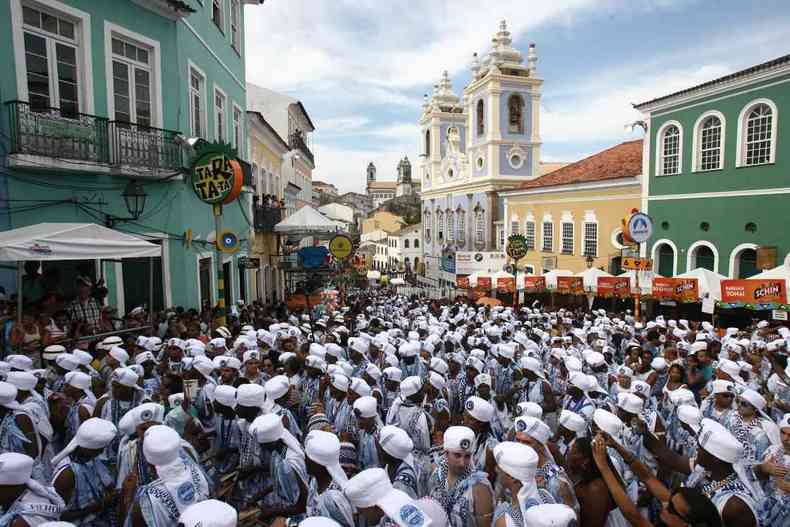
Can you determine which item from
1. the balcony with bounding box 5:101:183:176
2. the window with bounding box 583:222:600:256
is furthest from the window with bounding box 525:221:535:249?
the balcony with bounding box 5:101:183:176

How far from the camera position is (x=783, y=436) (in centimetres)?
408

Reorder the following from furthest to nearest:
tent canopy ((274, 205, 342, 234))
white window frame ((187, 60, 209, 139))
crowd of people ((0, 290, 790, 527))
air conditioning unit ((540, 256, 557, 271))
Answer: air conditioning unit ((540, 256, 557, 271)) < tent canopy ((274, 205, 342, 234)) < white window frame ((187, 60, 209, 139)) < crowd of people ((0, 290, 790, 527))

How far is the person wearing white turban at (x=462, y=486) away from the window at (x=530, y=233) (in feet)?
102

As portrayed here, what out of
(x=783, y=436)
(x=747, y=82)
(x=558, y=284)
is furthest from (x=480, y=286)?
(x=783, y=436)

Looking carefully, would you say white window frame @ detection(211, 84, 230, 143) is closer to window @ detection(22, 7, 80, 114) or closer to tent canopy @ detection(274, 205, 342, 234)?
tent canopy @ detection(274, 205, 342, 234)

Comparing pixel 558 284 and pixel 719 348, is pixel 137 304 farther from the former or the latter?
pixel 558 284

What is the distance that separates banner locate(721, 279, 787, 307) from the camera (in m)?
13.2

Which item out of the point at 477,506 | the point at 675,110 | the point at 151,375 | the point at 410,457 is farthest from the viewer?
the point at 675,110

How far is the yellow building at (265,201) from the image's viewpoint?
1977cm

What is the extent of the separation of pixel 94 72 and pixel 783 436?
12.1 m

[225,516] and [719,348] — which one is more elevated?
[225,516]

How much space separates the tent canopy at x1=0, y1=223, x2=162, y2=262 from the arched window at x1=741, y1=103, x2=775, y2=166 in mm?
20304

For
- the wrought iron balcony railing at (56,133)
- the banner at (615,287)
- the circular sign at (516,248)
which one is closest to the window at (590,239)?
the circular sign at (516,248)

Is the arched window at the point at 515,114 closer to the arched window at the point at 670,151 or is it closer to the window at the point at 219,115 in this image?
the arched window at the point at 670,151
